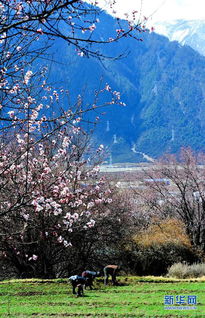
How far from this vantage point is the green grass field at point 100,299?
8859 mm

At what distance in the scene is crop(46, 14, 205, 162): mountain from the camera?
143750mm

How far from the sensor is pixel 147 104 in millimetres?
176500

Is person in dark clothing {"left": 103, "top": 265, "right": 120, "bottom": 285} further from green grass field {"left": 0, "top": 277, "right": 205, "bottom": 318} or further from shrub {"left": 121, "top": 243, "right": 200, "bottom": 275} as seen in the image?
shrub {"left": 121, "top": 243, "right": 200, "bottom": 275}

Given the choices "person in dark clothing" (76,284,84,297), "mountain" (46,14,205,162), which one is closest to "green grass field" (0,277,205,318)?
"person in dark clothing" (76,284,84,297)

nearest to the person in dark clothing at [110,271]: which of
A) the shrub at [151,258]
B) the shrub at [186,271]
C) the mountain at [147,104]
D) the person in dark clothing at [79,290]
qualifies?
the person in dark clothing at [79,290]

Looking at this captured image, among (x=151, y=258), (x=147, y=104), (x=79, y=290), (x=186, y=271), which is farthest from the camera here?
(x=147, y=104)

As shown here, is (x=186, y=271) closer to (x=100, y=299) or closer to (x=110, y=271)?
(x=110, y=271)

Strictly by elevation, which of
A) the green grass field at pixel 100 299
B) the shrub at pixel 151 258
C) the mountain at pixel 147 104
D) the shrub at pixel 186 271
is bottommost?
the green grass field at pixel 100 299

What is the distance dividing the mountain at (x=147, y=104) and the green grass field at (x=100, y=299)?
11309cm

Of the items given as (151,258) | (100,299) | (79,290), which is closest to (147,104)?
(151,258)

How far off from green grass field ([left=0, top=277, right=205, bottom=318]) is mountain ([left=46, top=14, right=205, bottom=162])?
371ft

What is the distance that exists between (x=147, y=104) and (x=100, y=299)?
16905 cm

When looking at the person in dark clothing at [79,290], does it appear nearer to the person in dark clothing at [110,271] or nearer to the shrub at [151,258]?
the person in dark clothing at [110,271]

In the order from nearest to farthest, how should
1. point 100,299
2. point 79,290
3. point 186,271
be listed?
1. point 100,299
2. point 79,290
3. point 186,271
